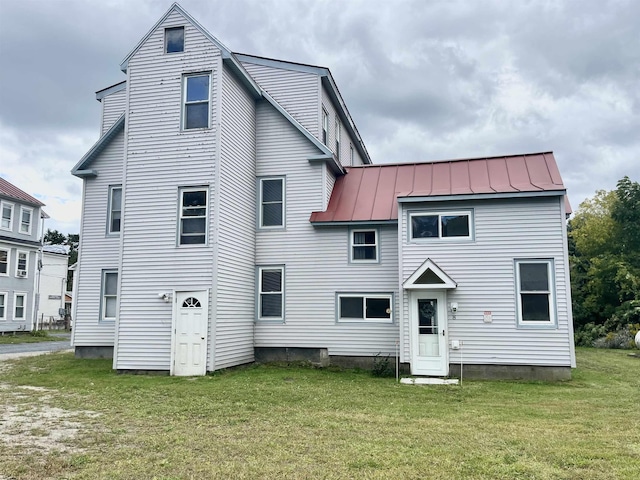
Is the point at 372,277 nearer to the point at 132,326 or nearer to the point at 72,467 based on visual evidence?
the point at 132,326

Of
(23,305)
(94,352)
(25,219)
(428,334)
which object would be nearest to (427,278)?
(428,334)

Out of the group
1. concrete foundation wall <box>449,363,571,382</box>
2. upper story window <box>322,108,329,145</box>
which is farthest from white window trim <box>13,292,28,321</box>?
concrete foundation wall <box>449,363,571,382</box>

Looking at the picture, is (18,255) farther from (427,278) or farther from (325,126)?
(427,278)

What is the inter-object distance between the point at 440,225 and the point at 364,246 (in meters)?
2.50

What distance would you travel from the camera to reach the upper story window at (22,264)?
3119cm

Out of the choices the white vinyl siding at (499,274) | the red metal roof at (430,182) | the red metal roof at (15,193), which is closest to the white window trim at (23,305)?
the red metal roof at (15,193)

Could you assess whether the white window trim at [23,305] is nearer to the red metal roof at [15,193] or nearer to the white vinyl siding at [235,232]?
the red metal roof at [15,193]

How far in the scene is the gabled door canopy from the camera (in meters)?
12.9

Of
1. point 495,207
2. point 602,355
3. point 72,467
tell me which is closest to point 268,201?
point 495,207

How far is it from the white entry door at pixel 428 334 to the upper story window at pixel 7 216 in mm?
27320

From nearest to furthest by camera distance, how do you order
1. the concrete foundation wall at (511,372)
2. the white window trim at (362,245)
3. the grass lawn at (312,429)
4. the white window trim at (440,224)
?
1. the grass lawn at (312,429)
2. the concrete foundation wall at (511,372)
3. the white window trim at (440,224)
4. the white window trim at (362,245)

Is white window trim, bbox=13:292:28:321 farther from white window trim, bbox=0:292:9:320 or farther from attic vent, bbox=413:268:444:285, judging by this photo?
attic vent, bbox=413:268:444:285

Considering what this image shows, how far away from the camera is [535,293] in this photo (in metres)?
12.8

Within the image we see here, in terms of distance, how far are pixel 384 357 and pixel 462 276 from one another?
3219mm
